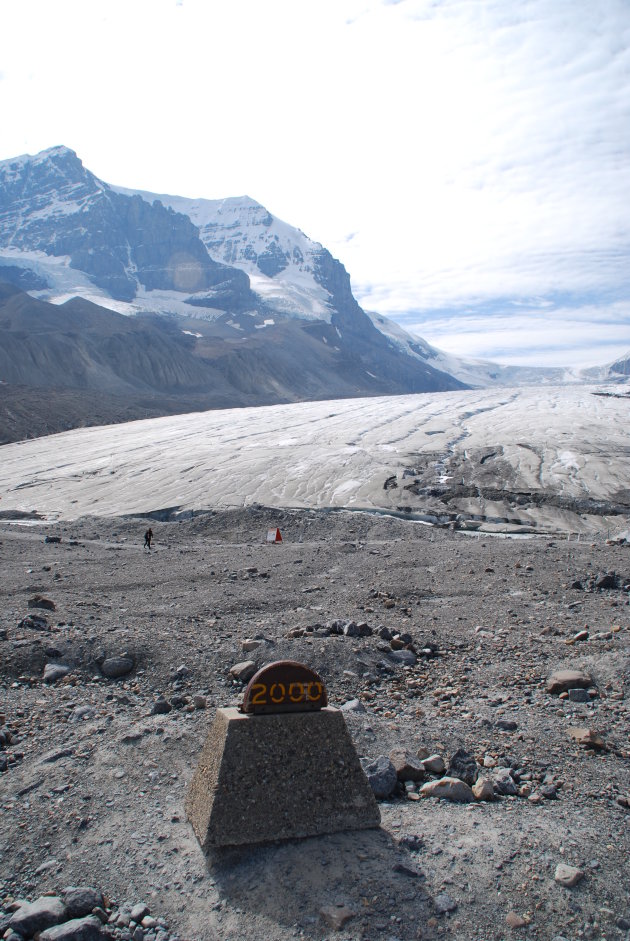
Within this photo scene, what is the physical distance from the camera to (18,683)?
6.40 meters

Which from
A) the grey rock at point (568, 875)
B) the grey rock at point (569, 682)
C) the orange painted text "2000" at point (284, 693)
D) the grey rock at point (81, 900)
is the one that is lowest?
the grey rock at point (569, 682)

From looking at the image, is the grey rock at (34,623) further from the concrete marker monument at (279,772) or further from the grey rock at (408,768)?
the grey rock at (408,768)

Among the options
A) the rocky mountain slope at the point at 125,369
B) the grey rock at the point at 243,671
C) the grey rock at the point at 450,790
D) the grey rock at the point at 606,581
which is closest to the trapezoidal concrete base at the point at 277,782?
the grey rock at the point at 450,790

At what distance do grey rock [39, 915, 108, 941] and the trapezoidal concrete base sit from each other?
683 mm

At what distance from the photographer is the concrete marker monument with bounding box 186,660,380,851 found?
3830mm

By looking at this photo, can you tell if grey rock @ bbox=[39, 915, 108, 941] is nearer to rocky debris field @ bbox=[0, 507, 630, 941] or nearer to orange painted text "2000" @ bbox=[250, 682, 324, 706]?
rocky debris field @ bbox=[0, 507, 630, 941]

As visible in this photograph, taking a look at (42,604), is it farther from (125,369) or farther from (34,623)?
(125,369)

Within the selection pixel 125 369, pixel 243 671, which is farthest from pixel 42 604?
pixel 125 369

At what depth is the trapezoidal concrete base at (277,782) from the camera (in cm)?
382

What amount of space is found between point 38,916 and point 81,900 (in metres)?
0.21

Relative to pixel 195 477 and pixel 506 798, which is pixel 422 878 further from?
pixel 195 477

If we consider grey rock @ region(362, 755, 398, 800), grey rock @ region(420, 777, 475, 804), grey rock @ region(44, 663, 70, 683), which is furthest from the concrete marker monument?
grey rock @ region(44, 663, 70, 683)

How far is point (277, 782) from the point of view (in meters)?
3.98

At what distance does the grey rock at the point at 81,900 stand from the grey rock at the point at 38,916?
1.3 inches
